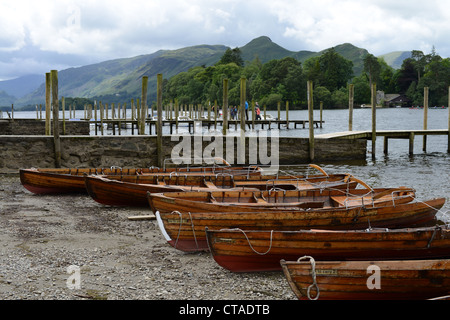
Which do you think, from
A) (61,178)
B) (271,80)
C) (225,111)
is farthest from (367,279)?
(271,80)

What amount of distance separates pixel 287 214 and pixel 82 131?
24.3 metres

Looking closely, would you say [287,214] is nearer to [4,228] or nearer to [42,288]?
[42,288]

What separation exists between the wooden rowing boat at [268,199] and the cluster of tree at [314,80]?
116 meters

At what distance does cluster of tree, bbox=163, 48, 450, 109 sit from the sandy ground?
389 feet

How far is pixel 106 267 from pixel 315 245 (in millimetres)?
3085

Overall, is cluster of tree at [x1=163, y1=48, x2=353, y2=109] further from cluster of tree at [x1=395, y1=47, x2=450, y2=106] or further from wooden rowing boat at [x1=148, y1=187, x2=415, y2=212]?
wooden rowing boat at [x1=148, y1=187, x2=415, y2=212]

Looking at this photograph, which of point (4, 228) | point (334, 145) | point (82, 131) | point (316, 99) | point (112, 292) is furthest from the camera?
point (316, 99)

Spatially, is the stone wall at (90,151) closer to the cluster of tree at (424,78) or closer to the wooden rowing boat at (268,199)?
the wooden rowing boat at (268,199)

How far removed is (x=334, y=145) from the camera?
23484 millimetres

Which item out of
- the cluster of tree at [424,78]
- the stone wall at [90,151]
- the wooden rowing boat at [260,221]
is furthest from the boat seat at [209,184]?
the cluster of tree at [424,78]

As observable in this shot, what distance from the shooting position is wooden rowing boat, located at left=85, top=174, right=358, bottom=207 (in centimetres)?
1202

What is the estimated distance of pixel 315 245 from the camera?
7117mm

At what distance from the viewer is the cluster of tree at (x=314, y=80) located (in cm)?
13512
